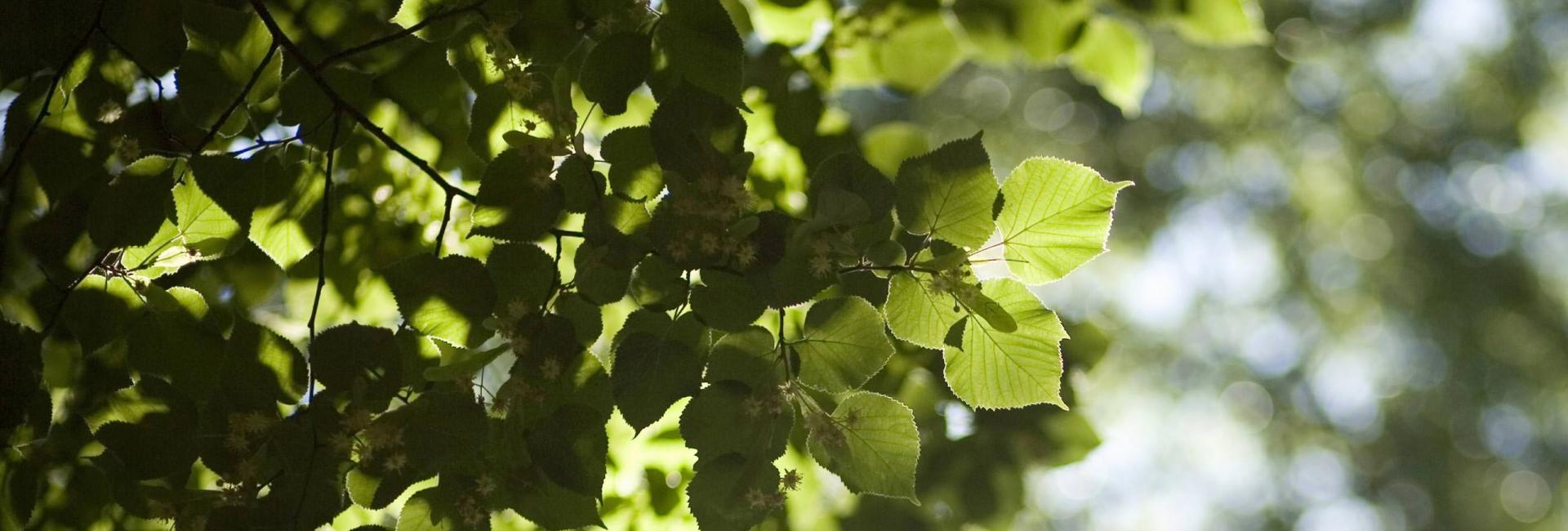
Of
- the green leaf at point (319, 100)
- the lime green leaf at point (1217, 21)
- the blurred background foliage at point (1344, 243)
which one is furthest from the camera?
the blurred background foliage at point (1344, 243)

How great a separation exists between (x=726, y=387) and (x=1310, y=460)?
6.82 meters

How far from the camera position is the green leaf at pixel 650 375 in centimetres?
71

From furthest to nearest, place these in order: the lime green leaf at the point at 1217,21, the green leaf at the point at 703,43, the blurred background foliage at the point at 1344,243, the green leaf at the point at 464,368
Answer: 1. the blurred background foliage at the point at 1344,243
2. the lime green leaf at the point at 1217,21
3. the green leaf at the point at 703,43
4. the green leaf at the point at 464,368

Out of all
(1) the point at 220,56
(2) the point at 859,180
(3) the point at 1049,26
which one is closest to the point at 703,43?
(2) the point at 859,180

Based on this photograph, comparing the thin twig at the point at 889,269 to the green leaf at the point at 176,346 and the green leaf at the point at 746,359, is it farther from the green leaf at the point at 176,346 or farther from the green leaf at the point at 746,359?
the green leaf at the point at 176,346

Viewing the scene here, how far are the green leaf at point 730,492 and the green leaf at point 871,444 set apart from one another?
5 cm

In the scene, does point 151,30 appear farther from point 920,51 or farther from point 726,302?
point 920,51

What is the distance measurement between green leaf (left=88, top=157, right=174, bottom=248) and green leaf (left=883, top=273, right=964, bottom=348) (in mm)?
524

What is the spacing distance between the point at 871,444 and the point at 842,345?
0.07 meters

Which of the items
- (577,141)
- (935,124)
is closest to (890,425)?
(577,141)

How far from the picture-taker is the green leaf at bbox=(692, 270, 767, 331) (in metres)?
0.71

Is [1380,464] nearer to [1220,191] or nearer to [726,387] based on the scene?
[1220,191]

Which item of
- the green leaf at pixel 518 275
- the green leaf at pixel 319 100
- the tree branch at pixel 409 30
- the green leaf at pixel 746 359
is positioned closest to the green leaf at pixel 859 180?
the green leaf at pixel 746 359

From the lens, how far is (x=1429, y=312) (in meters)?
6.45
